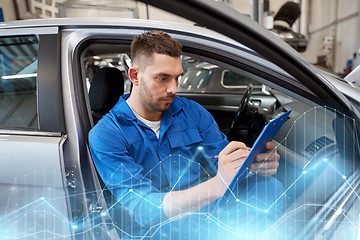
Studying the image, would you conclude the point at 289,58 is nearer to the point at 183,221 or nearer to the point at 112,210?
the point at 183,221

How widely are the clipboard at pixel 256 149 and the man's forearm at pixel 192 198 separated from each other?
0.04 meters

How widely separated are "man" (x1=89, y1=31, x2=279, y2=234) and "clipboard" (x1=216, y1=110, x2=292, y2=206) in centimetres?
3

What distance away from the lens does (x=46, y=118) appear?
43.7 inches

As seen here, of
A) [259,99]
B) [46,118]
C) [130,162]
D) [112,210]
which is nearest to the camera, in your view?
[112,210]

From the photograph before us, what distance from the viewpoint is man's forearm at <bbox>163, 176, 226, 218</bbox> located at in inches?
27.4

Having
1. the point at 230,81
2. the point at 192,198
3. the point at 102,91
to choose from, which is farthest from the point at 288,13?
the point at 192,198

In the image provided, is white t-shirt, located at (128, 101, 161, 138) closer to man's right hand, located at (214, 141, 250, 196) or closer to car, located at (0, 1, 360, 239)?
car, located at (0, 1, 360, 239)

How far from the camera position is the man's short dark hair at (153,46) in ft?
3.03

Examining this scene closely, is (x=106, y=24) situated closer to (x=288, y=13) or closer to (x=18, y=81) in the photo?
(x=18, y=81)

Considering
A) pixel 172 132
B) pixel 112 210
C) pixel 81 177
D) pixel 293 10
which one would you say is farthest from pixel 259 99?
pixel 293 10

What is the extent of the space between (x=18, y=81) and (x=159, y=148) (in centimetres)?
69

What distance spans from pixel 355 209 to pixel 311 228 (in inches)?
4.7

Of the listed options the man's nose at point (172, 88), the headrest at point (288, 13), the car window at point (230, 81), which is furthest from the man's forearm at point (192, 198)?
the headrest at point (288, 13)

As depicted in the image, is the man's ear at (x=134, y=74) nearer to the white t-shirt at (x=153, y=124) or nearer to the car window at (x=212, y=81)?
the white t-shirt at (x=153, y=124)
